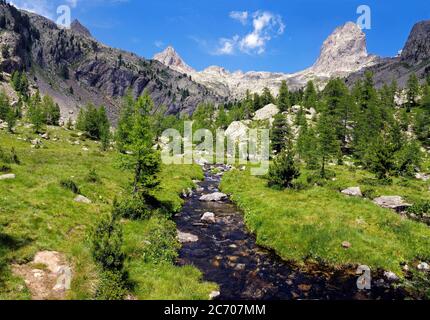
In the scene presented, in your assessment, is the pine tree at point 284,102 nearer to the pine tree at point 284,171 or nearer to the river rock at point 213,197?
the pine tree at point 284,171

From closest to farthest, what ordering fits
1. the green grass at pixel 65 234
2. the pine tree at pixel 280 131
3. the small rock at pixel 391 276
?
the green grass at pixel 65 234 → the small rock at pixel 391 276 → the pine tree at pixel 280 131

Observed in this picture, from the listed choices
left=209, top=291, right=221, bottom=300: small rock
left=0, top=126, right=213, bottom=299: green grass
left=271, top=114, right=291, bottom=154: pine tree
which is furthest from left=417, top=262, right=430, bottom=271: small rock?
left=271, top=114, right=291, bottom=154: pine tree

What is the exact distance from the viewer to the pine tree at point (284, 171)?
44312 mm

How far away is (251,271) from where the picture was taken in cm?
2277

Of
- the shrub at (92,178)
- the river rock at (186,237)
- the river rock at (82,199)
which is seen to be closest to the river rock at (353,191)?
the river rock at (186,237)

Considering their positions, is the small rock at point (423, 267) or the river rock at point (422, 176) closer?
the small rock at point (423, 267)

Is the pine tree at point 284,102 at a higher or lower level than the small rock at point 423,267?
higher

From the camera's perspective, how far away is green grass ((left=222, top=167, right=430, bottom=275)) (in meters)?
24.5

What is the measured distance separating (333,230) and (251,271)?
8.67 meters

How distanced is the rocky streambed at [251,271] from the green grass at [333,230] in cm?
121

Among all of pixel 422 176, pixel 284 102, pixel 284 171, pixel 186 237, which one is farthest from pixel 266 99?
pixel 186 237

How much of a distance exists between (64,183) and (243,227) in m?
17.5

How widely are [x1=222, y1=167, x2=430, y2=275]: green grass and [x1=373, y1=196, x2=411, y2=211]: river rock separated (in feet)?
24.5
